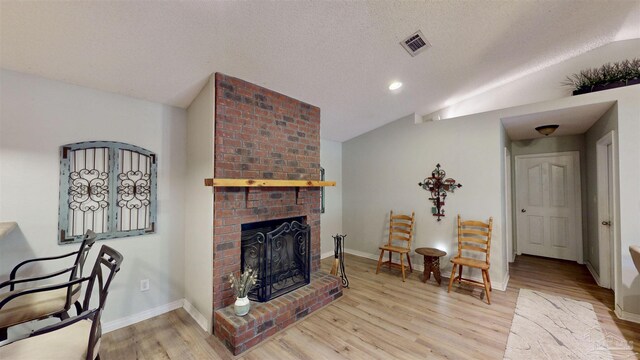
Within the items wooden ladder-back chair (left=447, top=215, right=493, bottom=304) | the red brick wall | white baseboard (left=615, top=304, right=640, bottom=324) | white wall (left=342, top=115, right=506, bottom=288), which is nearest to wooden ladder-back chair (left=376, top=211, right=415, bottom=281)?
white wall (left=342, top=115, right=506, bottom=288)

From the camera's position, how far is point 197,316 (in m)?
2.47

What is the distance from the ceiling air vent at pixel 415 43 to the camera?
221 cm

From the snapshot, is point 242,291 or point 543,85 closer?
point 242,291

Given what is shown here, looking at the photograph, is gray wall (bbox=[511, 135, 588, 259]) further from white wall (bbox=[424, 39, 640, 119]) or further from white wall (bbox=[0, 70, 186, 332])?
white wall (bbox=[0, 70, 186, 332])

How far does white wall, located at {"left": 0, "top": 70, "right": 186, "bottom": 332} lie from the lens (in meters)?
1.92

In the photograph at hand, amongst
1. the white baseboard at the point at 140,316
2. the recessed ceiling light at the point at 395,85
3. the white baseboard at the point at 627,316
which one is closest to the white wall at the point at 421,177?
the white baseboard at the point at 627,316

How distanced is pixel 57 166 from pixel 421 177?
14.3 feet

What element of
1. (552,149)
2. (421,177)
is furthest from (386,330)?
(552,149)

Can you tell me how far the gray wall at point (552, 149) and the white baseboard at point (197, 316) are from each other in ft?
17.8

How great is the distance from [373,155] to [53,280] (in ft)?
14.3

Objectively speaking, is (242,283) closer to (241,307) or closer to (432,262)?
(241,307)

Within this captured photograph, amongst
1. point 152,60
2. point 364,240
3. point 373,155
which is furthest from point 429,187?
point 152,60

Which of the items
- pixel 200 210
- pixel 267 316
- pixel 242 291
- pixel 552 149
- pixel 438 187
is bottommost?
pixel 267 316

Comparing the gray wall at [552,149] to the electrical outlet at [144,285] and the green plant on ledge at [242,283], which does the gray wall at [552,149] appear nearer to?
the green plant on ledge at [242,283]
